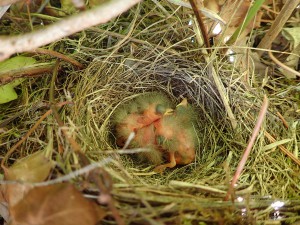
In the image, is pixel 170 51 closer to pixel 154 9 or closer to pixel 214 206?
pixel 154 9

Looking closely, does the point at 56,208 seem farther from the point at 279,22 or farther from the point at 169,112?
the point at 279,22

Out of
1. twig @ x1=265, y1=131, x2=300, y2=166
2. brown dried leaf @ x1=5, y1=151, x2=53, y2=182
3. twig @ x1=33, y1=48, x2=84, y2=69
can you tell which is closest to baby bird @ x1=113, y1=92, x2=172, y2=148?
twig @ x1=33, y1=48, x2=84, y2=69

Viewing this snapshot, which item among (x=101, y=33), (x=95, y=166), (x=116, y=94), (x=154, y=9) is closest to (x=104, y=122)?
(x=116, y=94)

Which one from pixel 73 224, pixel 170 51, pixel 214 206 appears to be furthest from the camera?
pixel 170 51

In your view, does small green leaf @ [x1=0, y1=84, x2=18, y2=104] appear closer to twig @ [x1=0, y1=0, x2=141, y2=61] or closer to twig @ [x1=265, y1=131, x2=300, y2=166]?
twig @ [x1=0, y1=0, x2=141, y2=61]

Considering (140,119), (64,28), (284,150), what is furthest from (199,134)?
(64,28)

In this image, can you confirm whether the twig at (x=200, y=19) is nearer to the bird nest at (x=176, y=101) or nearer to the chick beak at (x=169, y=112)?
the bird nest at (x=176, y=101)
